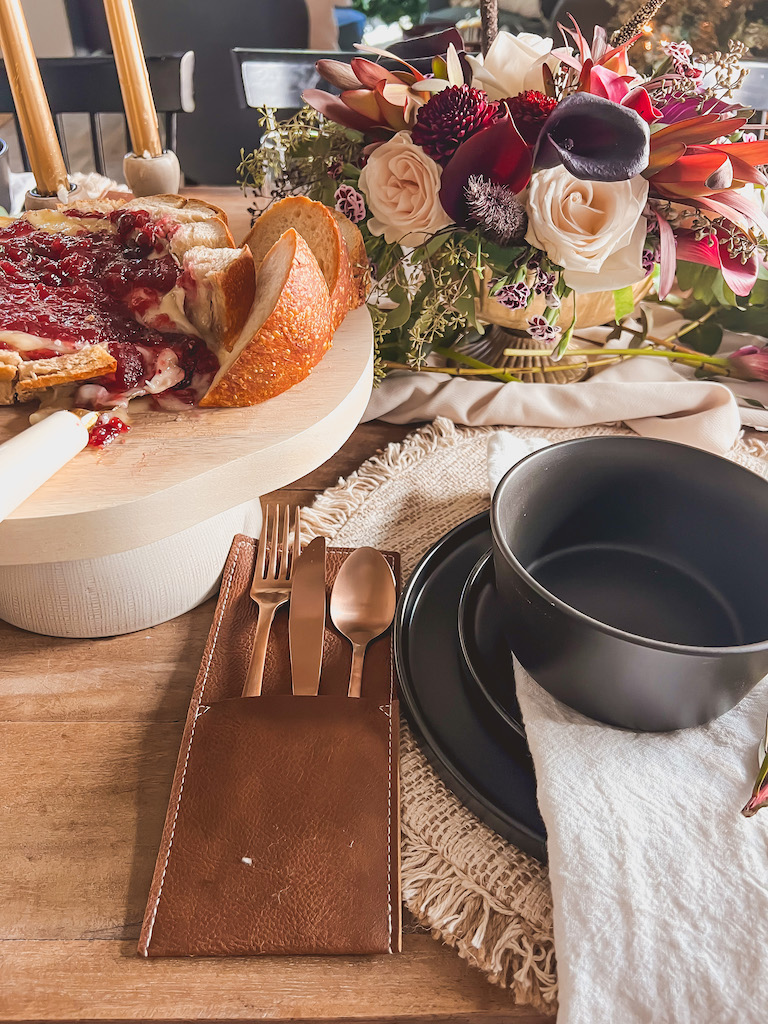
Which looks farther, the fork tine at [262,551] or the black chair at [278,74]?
the black chair at [278,74]

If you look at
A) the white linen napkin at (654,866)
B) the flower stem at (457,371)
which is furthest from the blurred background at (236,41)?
the white linen napkin at (654,866)

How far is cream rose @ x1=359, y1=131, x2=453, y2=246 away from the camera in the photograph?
77 cm

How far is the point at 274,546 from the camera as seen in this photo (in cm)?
70

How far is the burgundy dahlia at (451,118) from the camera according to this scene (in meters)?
0.74

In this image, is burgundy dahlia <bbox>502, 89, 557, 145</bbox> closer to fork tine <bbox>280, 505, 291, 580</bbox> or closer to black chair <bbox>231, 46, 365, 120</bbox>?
fork tine <bbox>280, 505, 291, 580</bbox>

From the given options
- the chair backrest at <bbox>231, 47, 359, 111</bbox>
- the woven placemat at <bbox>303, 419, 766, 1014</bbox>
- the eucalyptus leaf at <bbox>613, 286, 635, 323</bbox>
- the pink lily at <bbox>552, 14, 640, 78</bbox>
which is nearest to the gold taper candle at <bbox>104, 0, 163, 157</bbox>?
the pink lily at <bbox>552, 14, 640, 78</bbox>

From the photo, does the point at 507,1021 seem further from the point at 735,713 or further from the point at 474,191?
the point at 474,191

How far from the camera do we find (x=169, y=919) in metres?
0.46

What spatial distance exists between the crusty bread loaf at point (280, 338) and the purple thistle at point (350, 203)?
0.67ft

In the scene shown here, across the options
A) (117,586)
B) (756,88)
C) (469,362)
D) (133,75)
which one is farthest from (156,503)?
(756,88)

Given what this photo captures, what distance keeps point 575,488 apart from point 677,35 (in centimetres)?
183

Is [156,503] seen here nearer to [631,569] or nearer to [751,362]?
[631,569]

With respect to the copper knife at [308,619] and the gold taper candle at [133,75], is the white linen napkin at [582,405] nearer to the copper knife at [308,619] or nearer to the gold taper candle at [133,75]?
the copper knife at [308,619]

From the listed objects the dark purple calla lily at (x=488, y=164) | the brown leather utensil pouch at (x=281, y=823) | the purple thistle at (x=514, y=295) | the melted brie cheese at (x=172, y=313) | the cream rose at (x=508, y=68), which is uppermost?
the cream rose at (x=508, y=68)
